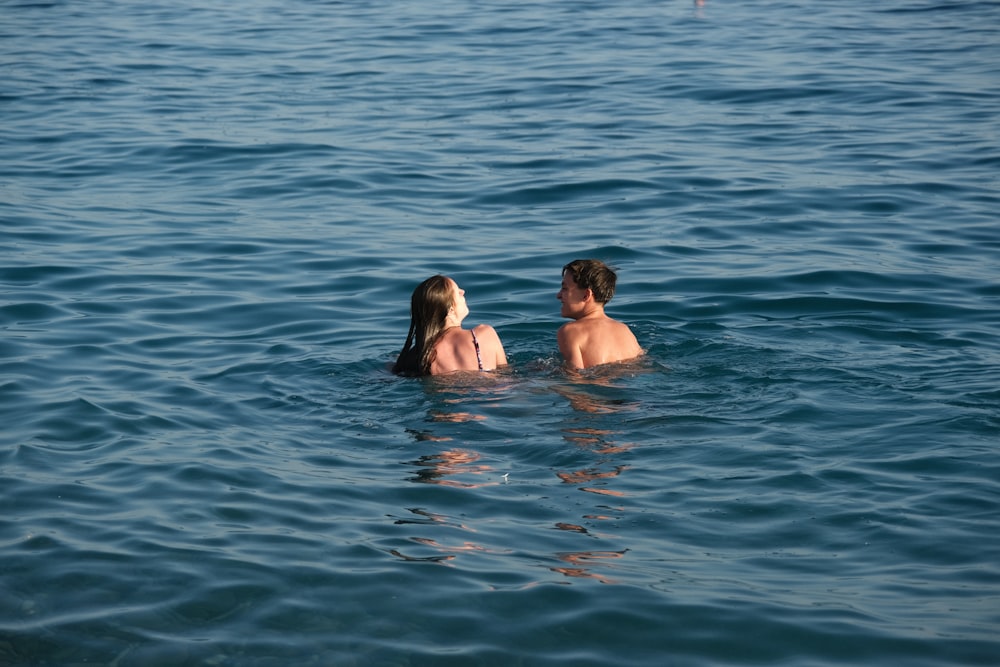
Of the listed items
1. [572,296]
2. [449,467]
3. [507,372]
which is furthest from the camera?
[572,296]

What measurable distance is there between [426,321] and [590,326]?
1.15 metres

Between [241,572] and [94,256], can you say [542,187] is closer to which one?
[94,256]

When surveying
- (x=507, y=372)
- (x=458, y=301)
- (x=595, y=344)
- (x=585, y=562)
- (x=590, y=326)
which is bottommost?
(x=585, y=562)

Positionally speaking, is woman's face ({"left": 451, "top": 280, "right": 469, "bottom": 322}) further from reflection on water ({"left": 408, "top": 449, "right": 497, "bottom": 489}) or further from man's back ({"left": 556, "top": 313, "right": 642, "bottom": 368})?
reflection on water ({"left": 408, "top": 449, "right": 497, "bottom": 489})

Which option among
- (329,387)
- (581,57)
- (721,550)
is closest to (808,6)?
(581,57)

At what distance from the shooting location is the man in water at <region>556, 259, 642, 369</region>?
29.7ft

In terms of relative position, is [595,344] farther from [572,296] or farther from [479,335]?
[479,335]

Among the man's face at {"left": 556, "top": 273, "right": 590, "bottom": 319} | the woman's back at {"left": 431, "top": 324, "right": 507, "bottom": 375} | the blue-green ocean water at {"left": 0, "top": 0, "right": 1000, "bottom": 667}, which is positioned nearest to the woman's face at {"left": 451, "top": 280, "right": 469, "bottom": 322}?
the woman's back at {"left": 431, "top": 324, "right": 507, "bottom": 375}

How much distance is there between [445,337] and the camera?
907 cm

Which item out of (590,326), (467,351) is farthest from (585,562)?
(590,326)

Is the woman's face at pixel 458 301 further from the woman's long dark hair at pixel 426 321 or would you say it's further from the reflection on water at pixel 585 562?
the reflection on water at pixel 585 562

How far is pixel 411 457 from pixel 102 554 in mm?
1956

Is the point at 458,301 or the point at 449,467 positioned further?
the point at 458,301

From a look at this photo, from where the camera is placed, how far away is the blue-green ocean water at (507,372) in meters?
5.93
